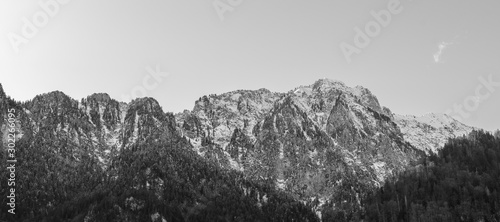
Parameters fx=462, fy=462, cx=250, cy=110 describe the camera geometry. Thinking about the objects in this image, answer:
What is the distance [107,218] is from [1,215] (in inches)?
1665

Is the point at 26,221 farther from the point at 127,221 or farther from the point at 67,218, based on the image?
the point at 127,221

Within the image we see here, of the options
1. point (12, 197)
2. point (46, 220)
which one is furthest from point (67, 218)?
point (12, 197)

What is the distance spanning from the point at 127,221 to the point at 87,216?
17.1m

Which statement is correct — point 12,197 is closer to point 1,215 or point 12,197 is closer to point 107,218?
point 1,215

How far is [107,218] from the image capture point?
198m

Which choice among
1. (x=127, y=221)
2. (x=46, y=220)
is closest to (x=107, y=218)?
(x=127, y=221)

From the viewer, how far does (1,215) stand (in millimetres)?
190875

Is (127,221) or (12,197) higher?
(12,197)

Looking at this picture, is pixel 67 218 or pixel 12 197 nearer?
pixel 12 197

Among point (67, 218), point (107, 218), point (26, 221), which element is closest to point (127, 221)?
point (107, 218)

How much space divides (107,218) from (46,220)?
26.3 meters

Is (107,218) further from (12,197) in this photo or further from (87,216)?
(12,197)

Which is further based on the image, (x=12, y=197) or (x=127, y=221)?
(x=127, y=221)

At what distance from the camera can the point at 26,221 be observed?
19788cm
